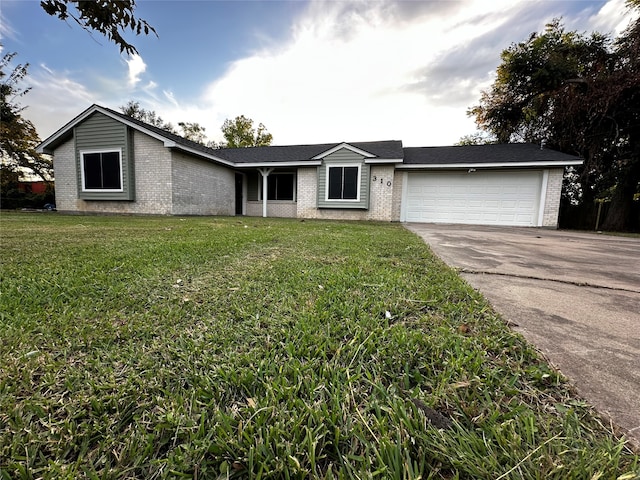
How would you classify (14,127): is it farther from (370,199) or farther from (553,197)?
(553,197)

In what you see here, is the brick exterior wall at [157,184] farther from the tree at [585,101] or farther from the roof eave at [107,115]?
the tree at [585,101]

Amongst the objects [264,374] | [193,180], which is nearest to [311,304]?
[264,374]

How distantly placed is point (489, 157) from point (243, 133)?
21.1 metres

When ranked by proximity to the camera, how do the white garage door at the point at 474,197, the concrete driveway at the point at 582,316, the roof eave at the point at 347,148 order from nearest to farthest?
the concrete driveway at the point at 582,316 < the white garage door at the point at 474,197 < the roof eave at the point at 347,148

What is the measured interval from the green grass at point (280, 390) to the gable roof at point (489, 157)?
10356 mm

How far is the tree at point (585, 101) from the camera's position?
9664 millimetres

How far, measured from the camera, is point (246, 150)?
1431 centimetres

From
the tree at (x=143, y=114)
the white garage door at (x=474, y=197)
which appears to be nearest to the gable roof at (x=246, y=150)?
the white garage door at (x=474, y=197)

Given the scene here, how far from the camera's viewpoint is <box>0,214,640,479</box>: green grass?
687mm

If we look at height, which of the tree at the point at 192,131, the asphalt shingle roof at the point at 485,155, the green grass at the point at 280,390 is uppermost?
the tree at the point at 192,131

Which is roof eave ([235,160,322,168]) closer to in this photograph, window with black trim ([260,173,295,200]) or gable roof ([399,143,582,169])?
window with black trim ([260,173,295,200])

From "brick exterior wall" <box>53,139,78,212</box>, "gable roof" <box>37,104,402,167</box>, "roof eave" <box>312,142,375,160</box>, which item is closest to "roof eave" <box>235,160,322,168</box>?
"gable roof" <box>37,104,402,167</box>

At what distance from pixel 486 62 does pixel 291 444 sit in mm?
16173

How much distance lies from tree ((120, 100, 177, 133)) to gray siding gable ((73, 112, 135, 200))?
18564 millimetres
